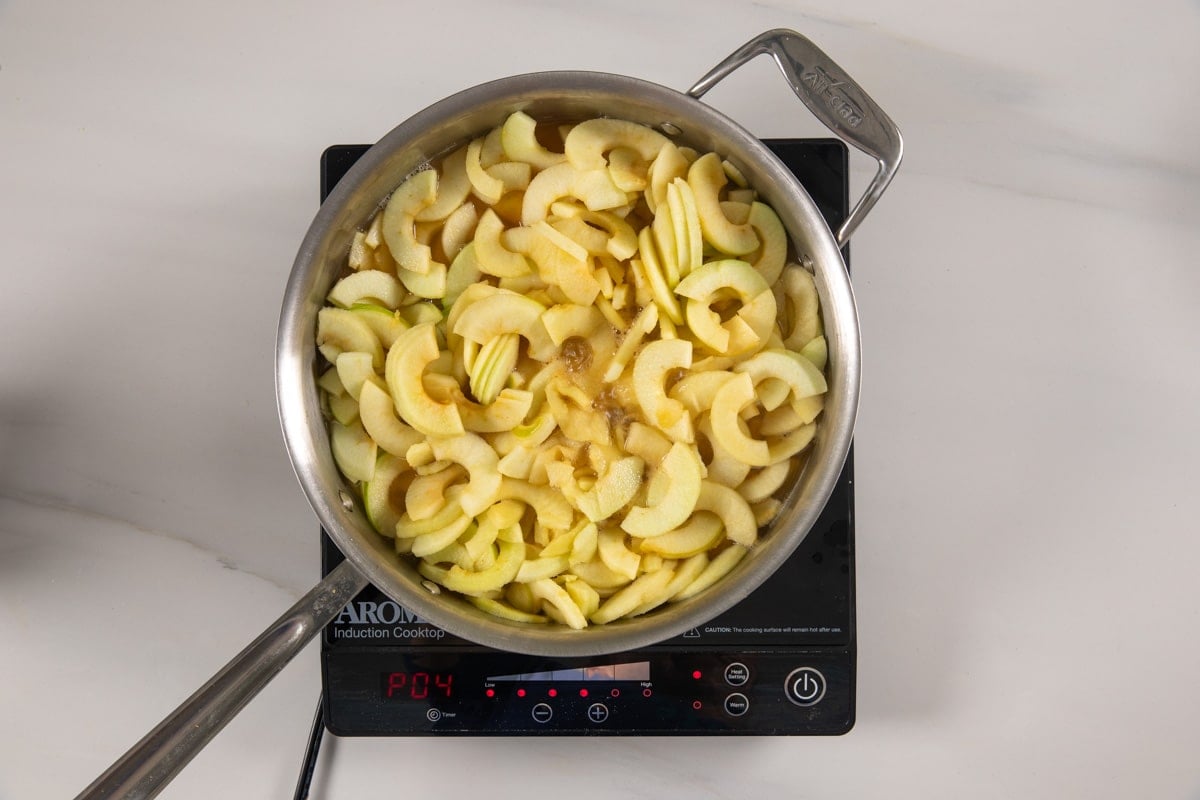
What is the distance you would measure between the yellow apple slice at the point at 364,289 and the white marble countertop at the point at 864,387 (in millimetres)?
248

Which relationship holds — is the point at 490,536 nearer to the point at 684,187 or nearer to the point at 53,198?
the point at 684,187

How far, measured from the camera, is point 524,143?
2.64 ft

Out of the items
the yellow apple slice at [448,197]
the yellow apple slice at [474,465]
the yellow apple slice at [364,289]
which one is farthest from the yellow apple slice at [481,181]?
the yellow apple slice at [474,465]

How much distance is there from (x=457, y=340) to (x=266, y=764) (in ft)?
1.86

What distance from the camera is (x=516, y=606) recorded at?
82 centimetres

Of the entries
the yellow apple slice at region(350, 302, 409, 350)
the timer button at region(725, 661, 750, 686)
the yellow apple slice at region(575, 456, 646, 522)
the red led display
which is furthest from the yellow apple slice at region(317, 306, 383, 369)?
the timer button at region(725, 661, 750, 686)

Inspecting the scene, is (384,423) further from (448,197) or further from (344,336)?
(448,197)

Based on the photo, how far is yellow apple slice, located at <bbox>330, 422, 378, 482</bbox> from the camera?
80cm

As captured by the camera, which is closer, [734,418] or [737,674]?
[734,418]

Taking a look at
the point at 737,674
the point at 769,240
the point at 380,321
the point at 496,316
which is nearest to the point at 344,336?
the point at 380,321

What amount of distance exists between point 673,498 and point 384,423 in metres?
0.25

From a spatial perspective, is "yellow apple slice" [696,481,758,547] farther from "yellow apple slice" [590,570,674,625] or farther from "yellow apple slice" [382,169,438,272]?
"yellow apple slice" [382,169,438,272]

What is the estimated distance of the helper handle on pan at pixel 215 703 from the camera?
62cm

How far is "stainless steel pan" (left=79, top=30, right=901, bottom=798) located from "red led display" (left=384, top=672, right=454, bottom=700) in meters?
0.16
